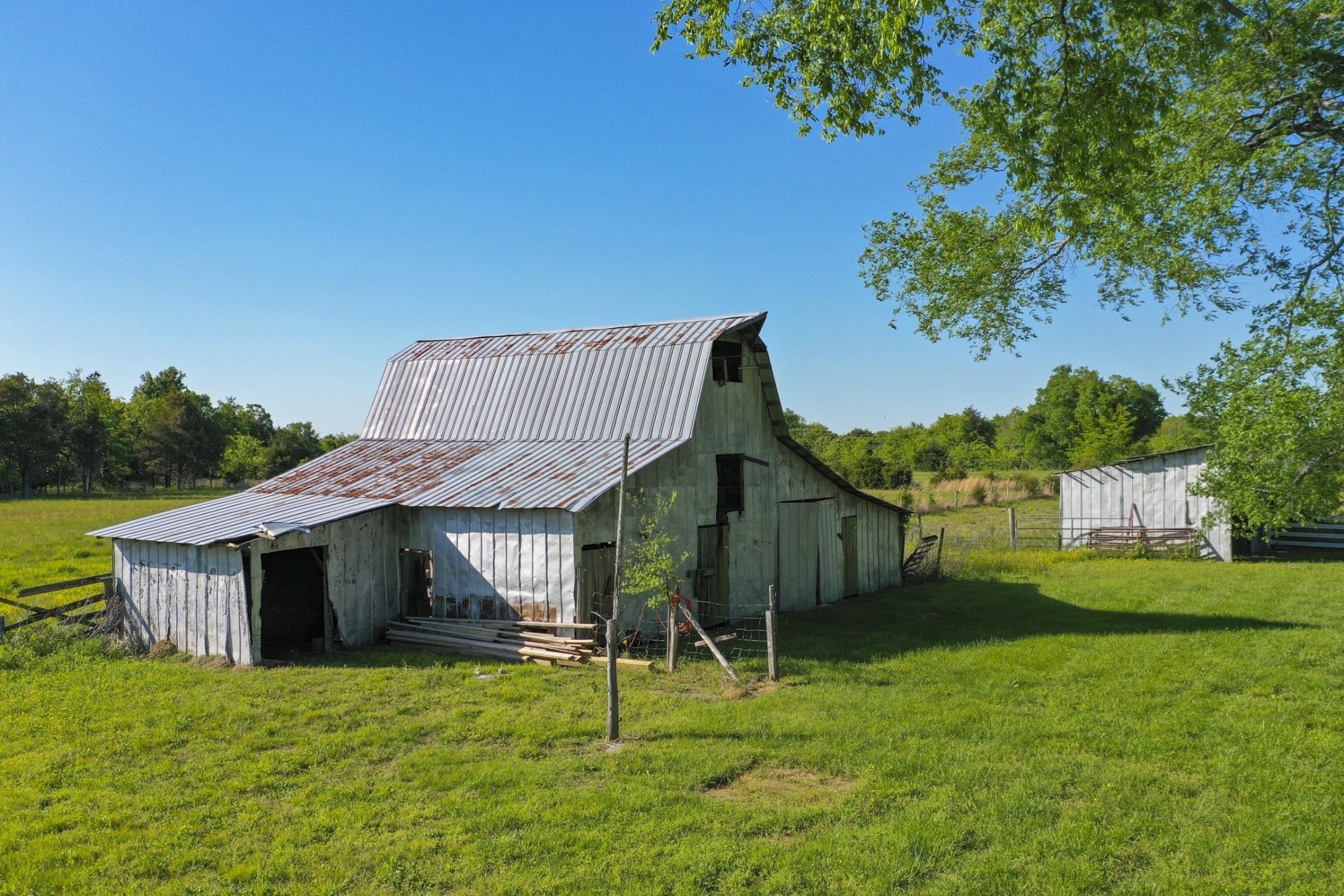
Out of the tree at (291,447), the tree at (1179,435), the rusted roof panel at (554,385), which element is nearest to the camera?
the rusted roof panel at (554,385)

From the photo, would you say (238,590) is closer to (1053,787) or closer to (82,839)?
(82,839)

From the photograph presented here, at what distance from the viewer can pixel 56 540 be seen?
1129 inches

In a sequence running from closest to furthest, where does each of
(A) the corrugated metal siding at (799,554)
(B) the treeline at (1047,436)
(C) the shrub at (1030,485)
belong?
(A) the corrugated metal siding at (799,554)
(C) the shrub at (1030,485)
(B) the treeline at (1047,436)

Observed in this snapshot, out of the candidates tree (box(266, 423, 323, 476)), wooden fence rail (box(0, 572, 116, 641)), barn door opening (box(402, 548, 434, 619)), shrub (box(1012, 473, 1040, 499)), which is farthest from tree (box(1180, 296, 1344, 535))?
tree (box(266, 423, 323, 476))

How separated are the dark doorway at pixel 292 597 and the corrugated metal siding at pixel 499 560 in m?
2.78

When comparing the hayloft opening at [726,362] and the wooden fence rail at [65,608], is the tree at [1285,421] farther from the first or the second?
the wooden fence rail at [65,608]

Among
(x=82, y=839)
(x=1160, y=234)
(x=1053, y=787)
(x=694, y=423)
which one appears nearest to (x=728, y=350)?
(x=694, y=423)

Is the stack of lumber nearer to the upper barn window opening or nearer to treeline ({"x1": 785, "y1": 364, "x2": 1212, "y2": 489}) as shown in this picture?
the upper barn window opening

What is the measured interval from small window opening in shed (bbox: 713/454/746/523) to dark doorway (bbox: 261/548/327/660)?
8.45 m

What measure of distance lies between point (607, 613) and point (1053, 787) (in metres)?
8.22

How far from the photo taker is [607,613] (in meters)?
14.7

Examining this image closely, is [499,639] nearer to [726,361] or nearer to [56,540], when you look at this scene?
[726,361]

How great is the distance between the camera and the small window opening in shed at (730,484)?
17656 mm

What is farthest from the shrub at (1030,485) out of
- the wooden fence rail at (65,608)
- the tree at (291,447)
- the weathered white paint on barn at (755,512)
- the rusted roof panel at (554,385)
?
the tree at (291,447)
